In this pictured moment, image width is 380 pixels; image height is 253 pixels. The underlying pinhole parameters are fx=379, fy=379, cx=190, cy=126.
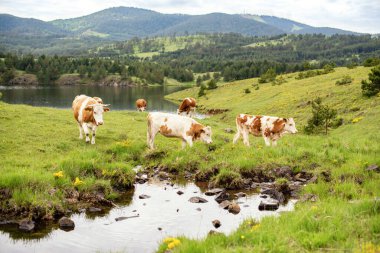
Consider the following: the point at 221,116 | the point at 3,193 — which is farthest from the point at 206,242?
the point at 221,116

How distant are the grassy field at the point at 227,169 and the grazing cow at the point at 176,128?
62cm

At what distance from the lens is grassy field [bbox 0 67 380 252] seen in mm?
8117

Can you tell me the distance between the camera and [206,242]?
27.3 ft

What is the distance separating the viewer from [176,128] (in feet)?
65.1

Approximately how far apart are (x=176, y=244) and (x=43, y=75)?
159 metres

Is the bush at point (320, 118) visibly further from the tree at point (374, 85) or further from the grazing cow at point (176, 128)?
the grazing cow at point (176, 128)

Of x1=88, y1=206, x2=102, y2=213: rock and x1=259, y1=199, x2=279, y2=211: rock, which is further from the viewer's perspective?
x1=259, y1=199, x2=279, y2=211: rock

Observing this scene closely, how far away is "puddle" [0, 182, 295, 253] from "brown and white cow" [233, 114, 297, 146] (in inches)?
274

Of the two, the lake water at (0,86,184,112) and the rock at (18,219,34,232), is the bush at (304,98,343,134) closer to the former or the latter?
the rock at (18,219,34,232)

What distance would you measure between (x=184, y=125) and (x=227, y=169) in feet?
15.0

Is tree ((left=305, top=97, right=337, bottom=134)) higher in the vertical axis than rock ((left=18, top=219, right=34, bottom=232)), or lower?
higher

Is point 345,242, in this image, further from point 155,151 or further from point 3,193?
point 155,151

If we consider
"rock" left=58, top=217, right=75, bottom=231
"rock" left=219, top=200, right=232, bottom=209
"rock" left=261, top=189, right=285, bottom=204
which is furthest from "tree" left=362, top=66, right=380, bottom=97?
"rock" left=58, top=217, right=75, bottom=231

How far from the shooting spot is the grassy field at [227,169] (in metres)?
8.12
